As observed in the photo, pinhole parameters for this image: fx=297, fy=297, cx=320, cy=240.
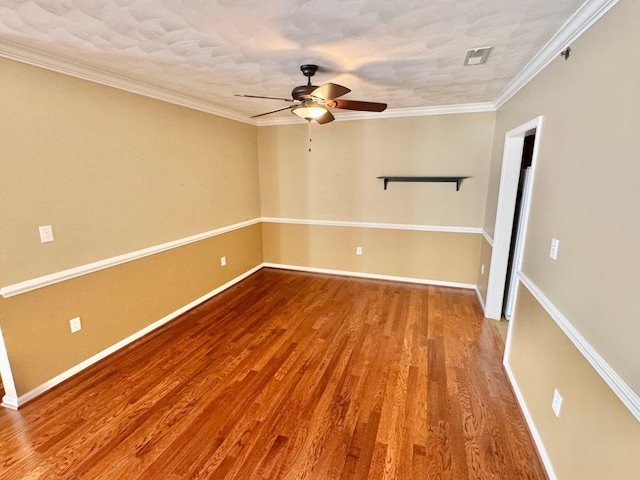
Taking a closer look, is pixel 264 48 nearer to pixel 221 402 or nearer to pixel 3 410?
pixel 221 402

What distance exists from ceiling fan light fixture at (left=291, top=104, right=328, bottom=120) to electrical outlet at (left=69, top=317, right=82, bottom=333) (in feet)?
7.92

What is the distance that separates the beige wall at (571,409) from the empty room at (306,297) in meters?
0.01

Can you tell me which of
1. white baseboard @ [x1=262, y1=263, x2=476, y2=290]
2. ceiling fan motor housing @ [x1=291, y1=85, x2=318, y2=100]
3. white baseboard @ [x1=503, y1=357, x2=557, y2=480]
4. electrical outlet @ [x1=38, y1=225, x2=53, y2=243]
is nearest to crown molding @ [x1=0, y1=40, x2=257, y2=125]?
electrical outlet @ [x1=38, y1=225, x2=53, y2=243]

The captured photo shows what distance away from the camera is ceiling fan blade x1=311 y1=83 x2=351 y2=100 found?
1959mm

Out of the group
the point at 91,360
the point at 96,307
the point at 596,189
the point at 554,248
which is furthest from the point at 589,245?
the point at 91,360

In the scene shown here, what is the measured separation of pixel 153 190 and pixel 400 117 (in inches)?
125

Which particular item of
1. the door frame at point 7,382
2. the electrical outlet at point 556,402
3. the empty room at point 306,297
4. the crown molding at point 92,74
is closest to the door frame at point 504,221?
the empty room at point 306,297

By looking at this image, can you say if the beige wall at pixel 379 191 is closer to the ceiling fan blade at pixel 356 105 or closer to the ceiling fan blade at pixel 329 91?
the ceiling fan blade at pixel 356 105

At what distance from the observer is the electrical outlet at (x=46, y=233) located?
212 cm

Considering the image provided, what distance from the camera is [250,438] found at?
187cm

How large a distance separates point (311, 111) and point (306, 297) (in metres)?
2.41

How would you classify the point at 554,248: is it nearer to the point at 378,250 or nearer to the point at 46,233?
the point at 378,250

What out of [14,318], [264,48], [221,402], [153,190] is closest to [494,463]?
[221,402]

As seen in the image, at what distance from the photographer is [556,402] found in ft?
5.30
